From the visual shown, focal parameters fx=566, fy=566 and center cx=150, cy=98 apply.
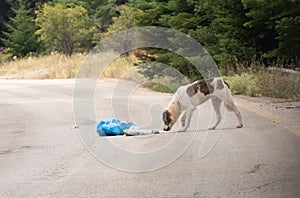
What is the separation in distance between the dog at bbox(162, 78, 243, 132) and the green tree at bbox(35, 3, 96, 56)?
31.3 m

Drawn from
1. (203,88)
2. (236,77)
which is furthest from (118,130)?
(236,77)

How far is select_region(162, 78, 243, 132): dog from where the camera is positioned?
9.06 meters

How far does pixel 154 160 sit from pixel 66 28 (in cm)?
3434

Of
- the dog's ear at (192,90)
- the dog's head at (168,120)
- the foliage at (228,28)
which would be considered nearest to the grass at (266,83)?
the foliage at (228,28)

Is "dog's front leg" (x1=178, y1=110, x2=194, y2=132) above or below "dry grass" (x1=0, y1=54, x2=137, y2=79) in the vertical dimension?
below

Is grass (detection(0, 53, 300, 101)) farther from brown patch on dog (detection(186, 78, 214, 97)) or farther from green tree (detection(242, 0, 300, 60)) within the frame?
brown patch on dog (detection(186, 78, 214, 97))

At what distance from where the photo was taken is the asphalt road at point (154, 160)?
18.3 ft

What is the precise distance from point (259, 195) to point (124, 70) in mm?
19352

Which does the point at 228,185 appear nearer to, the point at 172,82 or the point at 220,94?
the point at 220,94

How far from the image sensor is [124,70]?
24250 millimetres

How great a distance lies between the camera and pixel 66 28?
4034 cm

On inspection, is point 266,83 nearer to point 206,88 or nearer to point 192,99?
point 206,88

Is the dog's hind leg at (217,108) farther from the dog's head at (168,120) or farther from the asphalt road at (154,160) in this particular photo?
the dog's head at (168,120)

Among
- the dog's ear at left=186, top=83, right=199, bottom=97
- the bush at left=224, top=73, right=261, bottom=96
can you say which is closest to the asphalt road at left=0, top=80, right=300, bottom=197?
the dog's ear at left=186, top=83, right=199, bottom=97
